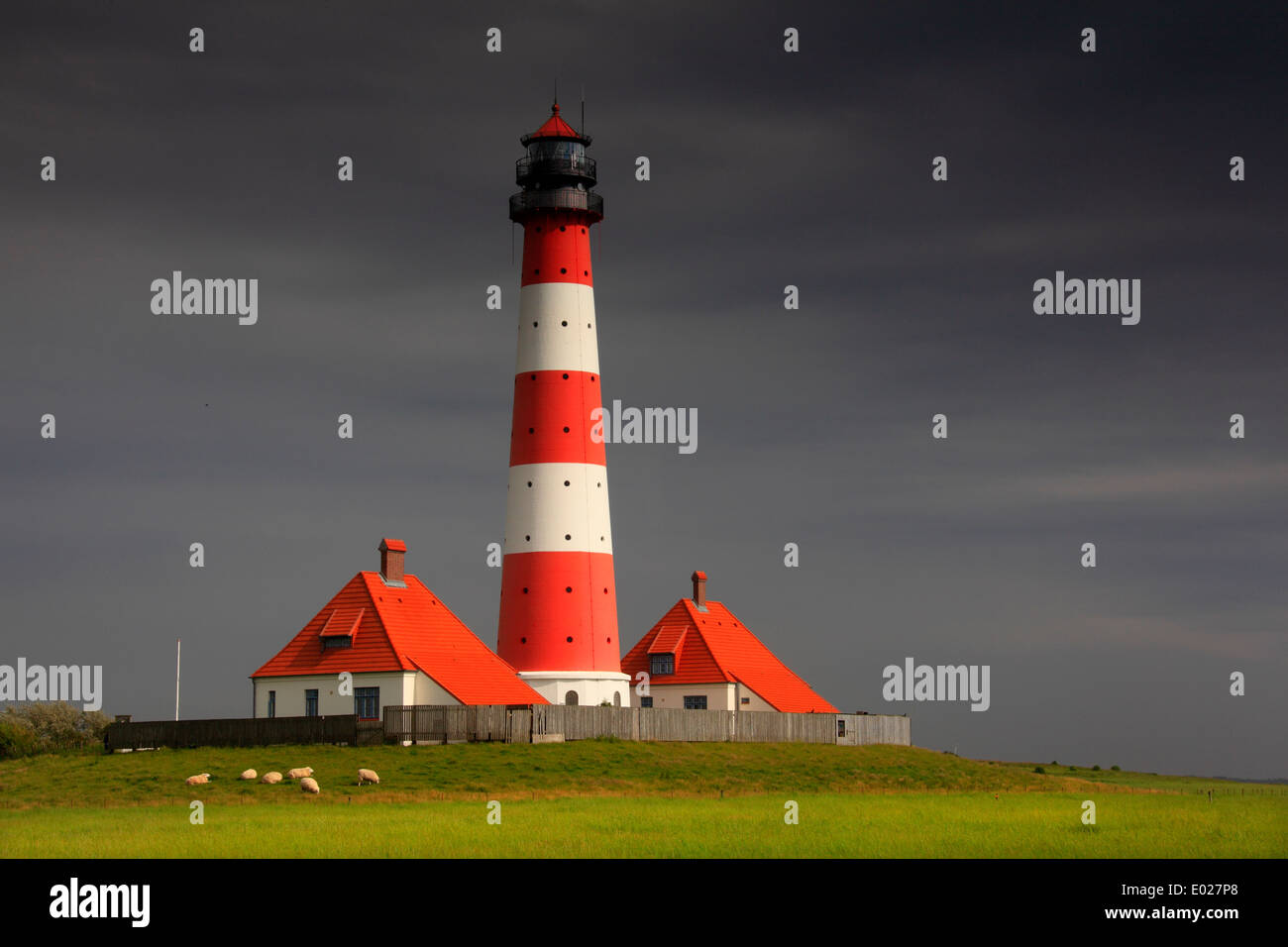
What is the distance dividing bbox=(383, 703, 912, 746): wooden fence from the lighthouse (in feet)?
11.9

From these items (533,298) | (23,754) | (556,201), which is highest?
(556,201)

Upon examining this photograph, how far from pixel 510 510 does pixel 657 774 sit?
1574 centimetres

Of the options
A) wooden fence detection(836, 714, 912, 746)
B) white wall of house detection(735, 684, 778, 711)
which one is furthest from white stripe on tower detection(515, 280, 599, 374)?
wooden fence detection(836, 714, 912, 746)

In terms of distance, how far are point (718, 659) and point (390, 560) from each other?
707 inches

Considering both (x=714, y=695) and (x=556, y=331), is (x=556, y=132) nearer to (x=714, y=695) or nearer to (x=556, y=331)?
(x=556, y=331)

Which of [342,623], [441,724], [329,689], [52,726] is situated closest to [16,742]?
[52,726]

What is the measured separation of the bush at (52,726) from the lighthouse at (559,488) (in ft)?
72.5

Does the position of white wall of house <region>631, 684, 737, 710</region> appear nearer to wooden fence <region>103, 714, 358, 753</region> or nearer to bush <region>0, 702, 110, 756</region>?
wooden fence <region>103, 714, 358, 753</region>

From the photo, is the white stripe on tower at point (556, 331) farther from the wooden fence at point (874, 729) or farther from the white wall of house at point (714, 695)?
the wooden fence at point (874, 729)
